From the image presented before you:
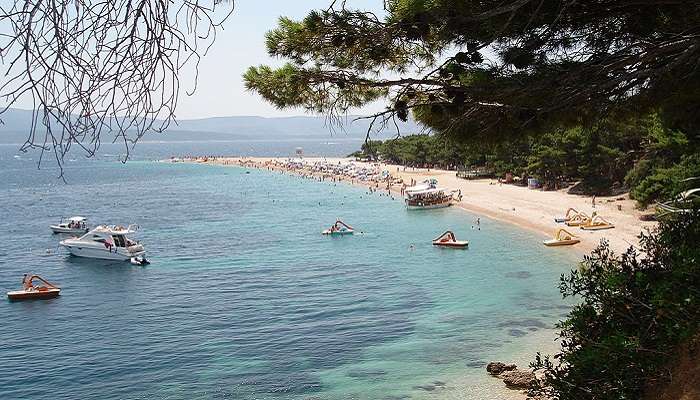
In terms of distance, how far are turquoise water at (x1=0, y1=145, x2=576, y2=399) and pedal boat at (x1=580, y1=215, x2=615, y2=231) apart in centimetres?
296

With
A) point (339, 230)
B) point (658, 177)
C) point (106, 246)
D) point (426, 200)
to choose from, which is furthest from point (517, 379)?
point (426, 200)

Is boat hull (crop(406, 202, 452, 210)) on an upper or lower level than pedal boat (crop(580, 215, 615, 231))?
lower

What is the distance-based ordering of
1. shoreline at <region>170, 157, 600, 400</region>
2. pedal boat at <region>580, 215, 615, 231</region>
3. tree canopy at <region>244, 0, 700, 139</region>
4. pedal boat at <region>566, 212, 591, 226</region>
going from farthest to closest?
pedal boat at <region>566, 212, 591, 226</region>, pedal boat at <region>580, 215, 615, 231</region>, shoreline at <region>170, 157, 600, 400</region>, tree canopy at <region>244, 0, 700, 139</region>

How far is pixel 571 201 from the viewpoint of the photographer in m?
42.6

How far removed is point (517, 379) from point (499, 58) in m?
10.1

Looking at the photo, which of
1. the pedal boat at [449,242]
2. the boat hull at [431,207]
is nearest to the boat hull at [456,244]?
the pedal boat at [449,242]

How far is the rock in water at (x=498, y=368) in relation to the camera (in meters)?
14.7

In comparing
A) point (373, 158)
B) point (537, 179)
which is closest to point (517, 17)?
point (537, 179)

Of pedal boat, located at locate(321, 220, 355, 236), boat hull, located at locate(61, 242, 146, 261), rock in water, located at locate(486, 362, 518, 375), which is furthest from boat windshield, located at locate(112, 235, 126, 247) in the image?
rock in water, located at locate(486, 362, 518, 375)

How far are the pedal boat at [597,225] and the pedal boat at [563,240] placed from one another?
5.47ft

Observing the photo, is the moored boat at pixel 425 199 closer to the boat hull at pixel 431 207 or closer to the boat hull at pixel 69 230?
the boat hull at pixel 431 207

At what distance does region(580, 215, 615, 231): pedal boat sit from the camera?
32881 mm

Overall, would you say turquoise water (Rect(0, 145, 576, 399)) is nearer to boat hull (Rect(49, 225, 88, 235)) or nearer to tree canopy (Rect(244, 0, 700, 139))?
boat hull (Rect(49, 225, 88, 235))

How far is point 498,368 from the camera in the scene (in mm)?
14773
